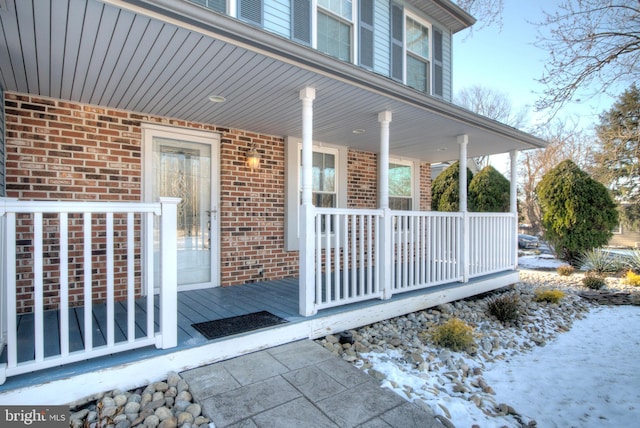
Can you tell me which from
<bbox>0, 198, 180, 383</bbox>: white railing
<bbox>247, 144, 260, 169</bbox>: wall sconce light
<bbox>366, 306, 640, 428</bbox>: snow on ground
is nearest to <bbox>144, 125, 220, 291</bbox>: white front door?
<bbox>247, 144, 260, 169</bbox>: wall sconce light

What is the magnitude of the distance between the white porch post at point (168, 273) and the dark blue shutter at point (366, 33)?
13.1 ft

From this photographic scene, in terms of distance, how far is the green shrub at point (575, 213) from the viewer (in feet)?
26.4

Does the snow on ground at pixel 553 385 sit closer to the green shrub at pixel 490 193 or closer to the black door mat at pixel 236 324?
the black door mat at pixel 236 324

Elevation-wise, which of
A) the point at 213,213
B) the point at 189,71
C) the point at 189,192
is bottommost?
the point at 213,213

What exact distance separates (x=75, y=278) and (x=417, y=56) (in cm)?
617

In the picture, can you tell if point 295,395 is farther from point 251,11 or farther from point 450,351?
point 251,11

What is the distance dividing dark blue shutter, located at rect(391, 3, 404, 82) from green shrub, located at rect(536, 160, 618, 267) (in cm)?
545

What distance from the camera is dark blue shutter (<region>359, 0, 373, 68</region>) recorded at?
17.4 ft

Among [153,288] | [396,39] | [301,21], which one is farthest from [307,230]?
[396,39]

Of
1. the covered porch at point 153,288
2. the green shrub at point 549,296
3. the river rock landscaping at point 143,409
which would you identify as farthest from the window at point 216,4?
the green shrub at point 549,296

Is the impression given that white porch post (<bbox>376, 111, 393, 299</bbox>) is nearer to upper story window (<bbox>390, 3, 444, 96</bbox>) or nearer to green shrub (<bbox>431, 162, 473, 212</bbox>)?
upper story window (<bbox>390, 3, 444, 96</bbox>)

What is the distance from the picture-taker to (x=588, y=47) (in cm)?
599

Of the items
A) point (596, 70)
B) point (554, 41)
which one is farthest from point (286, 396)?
point (596, 70)

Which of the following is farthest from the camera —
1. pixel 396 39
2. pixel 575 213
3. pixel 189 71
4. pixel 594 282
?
pixel 575 213
